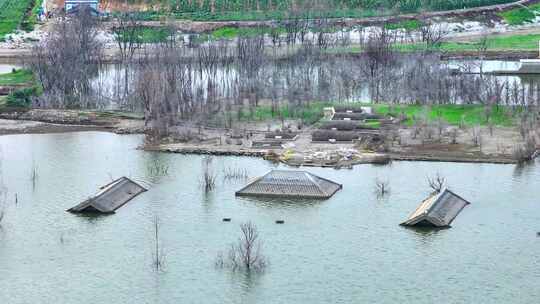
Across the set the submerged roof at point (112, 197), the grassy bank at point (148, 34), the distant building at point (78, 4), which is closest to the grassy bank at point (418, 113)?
the submerged roof at point (112, 197)

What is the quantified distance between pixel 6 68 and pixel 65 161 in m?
35.8

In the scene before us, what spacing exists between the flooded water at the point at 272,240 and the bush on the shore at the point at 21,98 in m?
14.4

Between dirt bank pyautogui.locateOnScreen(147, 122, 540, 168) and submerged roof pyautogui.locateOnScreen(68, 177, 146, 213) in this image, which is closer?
submerged roof pyautogui.locateOnScreen(68, 177, 146, 213)

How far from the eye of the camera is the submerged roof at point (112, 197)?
48.7m

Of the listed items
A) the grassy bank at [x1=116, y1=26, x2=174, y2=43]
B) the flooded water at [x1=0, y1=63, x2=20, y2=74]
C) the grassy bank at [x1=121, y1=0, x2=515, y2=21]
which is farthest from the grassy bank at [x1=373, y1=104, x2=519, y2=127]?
the grassy bank at [x1=121, y1=0, x2=515, y2=21]

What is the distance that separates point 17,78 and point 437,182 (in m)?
39.0

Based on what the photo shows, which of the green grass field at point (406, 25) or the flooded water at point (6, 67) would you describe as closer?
the flooded water at point (6, 67)

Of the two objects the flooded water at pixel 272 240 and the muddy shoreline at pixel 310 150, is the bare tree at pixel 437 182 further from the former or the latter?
the muddy shoreline at pixel 310 150

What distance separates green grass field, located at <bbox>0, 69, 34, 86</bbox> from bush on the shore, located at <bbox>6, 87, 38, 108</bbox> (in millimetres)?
6806

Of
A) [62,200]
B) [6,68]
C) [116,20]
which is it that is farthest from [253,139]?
[116,20]

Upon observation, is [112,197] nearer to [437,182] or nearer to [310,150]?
[310,150]

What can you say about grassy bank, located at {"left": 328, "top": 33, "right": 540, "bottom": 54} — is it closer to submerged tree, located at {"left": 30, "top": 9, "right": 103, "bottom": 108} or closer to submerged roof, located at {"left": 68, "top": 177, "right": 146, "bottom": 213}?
submerged tree, located at {"left": 30, "top": 9, "right": 103, "bottom": 108}

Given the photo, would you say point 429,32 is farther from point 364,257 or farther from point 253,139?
point 364,257

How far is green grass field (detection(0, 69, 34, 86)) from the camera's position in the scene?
80.6 metres
